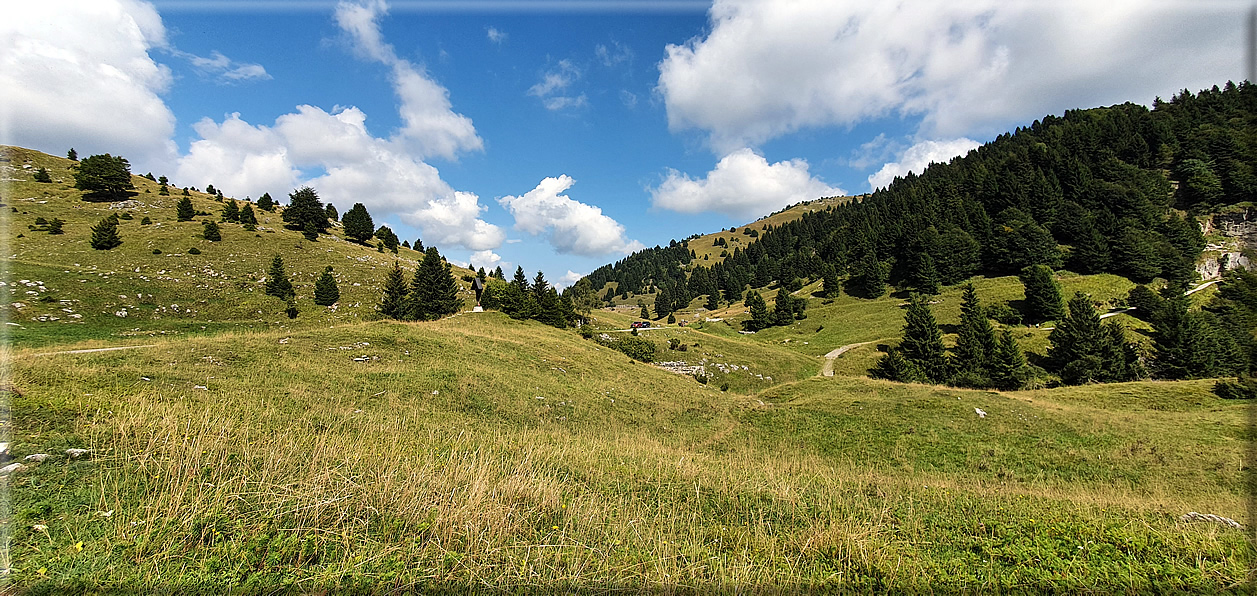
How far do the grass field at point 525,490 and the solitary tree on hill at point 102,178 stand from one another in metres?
48.4

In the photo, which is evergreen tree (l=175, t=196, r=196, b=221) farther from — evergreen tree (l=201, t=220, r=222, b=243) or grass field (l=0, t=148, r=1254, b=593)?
grass field (l=0, t=148, r=1254, b=593)

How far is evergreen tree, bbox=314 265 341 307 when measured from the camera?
42156mm

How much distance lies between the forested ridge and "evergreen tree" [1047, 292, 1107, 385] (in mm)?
31186

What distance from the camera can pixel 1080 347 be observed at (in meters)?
39.0

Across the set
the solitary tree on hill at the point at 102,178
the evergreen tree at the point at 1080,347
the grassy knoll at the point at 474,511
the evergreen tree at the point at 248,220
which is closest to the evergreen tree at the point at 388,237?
the evergreen tree at the point at 248,220

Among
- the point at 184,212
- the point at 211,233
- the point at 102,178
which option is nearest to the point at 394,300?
the point at 211,233

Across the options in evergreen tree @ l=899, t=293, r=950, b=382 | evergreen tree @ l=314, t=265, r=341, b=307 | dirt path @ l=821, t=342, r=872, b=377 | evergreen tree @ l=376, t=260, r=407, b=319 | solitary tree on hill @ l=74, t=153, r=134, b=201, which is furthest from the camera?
solitary tree on hill @ l=74, t=153, r=134, b=201

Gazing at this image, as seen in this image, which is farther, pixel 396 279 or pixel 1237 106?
pixel 1237 106

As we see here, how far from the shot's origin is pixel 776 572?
487cm

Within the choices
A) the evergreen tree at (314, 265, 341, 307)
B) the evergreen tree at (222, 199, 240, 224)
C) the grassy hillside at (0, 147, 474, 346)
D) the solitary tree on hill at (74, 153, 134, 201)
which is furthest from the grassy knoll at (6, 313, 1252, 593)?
the solitary tree on hill at (74, 153, 134, 201)

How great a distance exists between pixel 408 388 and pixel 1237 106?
185m

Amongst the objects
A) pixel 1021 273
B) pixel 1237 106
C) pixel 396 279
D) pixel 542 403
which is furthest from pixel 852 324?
pixel 1237 106

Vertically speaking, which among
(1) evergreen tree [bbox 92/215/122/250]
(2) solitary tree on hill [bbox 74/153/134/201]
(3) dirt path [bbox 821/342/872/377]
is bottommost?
(3) dirt path [bbox 821/342/872/377]

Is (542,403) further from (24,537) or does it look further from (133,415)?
(24,537)
